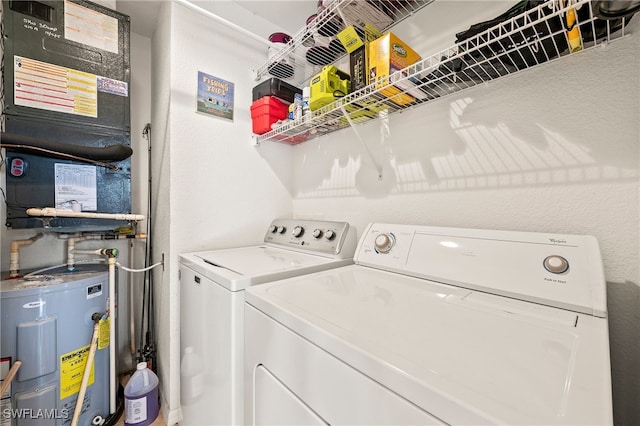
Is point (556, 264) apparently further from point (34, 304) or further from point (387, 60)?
point (34, 304)

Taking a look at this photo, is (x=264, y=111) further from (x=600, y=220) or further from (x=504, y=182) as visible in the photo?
(x=600, y=220)

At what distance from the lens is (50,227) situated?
4.76ft

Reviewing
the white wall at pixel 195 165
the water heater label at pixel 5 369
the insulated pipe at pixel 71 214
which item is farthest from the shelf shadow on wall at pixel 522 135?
the water heater label at pixel 5 369

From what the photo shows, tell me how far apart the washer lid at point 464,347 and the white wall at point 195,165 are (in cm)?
92

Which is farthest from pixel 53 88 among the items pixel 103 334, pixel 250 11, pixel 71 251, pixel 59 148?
pixel 103 334

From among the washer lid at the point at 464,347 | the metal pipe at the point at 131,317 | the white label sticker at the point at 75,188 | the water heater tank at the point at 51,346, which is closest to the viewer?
the washer lid at the point at 464,347

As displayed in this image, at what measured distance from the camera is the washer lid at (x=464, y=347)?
366 millimetres

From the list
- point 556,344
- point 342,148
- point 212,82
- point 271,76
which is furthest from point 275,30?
point 556,344

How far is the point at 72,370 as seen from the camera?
4.29 ft

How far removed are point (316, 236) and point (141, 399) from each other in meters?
1.35

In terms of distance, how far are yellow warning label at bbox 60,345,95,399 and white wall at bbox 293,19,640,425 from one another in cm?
172

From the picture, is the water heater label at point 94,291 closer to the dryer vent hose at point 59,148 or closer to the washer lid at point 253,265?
the washer lid at point 253,265

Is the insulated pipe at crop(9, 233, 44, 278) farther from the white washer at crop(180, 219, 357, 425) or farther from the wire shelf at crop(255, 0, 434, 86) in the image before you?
the wire shelf at crop(255, 0, 434, 86)
